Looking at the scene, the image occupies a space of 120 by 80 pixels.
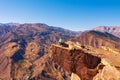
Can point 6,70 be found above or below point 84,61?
below

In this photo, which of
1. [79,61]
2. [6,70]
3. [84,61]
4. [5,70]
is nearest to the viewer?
[84,61]

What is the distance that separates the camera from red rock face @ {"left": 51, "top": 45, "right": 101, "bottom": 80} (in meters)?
34.0

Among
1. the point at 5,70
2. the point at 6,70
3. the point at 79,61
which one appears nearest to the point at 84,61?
the point at 79,61

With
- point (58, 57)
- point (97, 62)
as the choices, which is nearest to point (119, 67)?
point (97, 62)

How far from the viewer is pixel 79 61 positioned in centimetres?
3500

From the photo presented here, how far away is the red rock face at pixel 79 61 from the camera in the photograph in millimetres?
34031

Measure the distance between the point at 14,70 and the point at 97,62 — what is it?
154m

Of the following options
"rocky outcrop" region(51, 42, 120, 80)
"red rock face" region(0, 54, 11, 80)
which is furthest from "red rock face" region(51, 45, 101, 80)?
"red rock face" region(0, 54, 11, 80)

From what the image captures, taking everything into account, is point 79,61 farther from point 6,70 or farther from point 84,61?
point 6,70

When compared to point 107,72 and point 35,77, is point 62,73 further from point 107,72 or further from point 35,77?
point 107,72

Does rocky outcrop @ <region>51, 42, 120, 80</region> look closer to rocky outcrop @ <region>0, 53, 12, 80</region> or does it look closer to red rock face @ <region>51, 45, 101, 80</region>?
→ red rock face @ <region>51, 45, 101, 80</region>

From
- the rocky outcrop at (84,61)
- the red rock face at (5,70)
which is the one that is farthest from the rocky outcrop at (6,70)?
the rocky outcrop at (84,61)

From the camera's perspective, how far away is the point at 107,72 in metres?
28.6

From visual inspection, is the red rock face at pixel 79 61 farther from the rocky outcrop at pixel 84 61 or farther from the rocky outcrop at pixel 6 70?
the rocky outcrop at pixel 6 70
